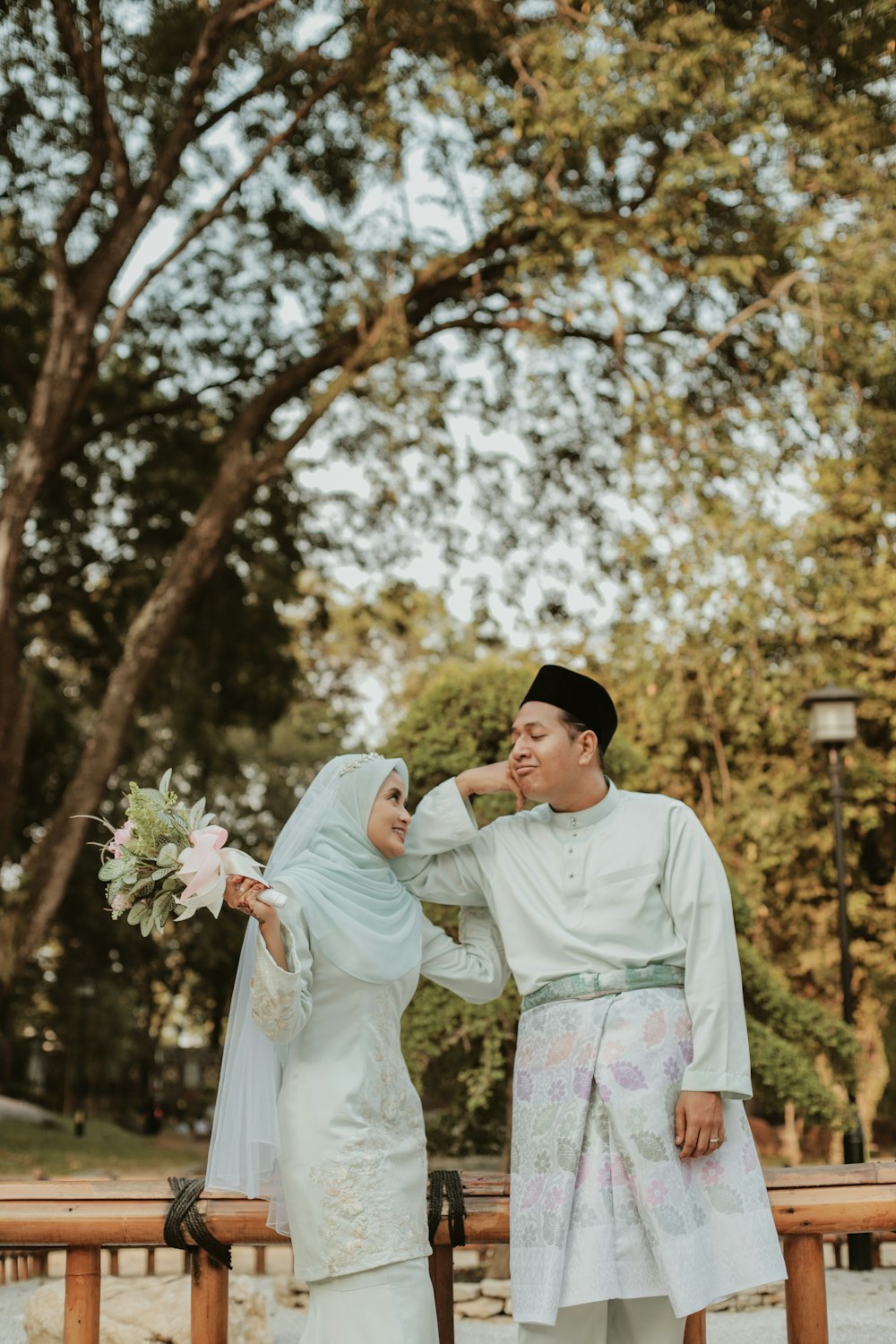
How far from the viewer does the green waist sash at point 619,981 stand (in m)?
3.23

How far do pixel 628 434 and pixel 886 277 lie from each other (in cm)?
220

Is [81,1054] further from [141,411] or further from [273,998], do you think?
[273,998]

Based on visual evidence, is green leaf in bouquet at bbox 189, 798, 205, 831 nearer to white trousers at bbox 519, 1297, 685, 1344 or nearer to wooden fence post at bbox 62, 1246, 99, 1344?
white trousers at bbox 519, 1297, 685, 1344

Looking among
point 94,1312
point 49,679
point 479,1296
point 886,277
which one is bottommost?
point 479,1296

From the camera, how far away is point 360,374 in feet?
37.5

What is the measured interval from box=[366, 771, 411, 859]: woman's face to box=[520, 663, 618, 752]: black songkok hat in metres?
0.42

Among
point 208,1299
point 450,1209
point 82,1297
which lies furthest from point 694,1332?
point 82,1297

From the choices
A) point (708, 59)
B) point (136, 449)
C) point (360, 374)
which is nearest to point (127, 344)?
point (136, 449)

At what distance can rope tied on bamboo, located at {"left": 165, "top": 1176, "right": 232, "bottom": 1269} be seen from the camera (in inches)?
145

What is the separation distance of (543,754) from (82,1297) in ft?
6.83

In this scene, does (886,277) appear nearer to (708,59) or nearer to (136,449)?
(708,59)

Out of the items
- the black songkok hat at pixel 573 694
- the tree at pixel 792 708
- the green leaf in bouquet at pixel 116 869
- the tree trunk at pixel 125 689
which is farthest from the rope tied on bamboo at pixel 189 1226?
the tree trunk at pixel 125 689

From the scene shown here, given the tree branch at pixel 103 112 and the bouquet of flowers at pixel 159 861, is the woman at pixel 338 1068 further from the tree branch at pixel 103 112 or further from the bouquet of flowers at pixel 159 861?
the tree branch at pixel 103 112

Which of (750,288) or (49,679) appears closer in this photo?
(750,288)
